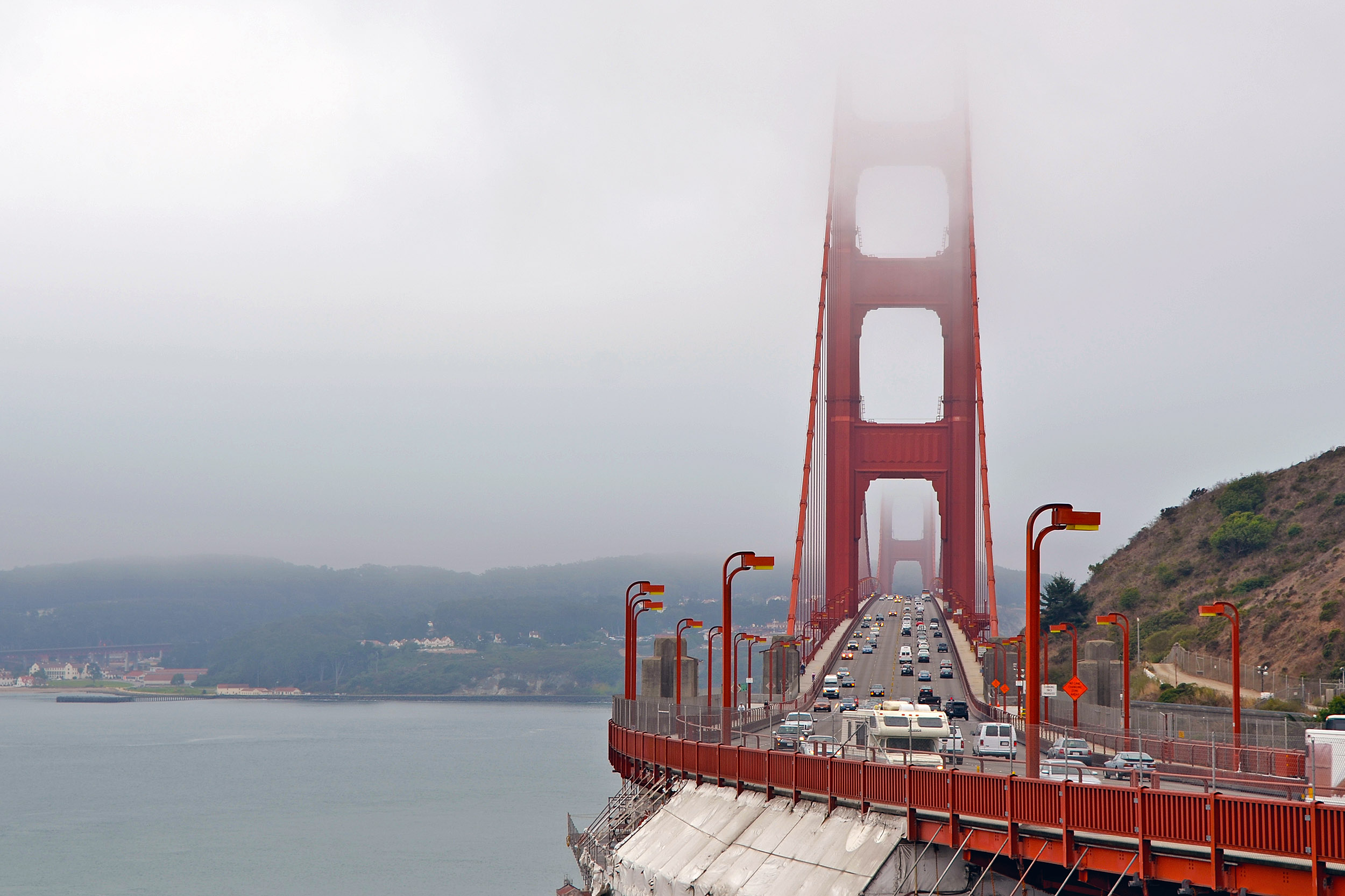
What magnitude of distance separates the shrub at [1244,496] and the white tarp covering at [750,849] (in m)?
91.0

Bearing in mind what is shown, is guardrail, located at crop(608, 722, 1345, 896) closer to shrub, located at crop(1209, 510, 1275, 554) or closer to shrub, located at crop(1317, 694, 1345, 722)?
shrub, located at crop(1317, 694, 1345, 722)

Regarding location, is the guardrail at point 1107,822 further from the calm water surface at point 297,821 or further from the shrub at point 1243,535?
the shrub at point 1243,535

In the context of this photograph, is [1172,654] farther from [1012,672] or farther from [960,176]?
[960,176]

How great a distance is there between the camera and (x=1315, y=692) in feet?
186

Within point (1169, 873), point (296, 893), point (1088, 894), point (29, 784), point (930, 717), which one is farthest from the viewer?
point (29, 784)

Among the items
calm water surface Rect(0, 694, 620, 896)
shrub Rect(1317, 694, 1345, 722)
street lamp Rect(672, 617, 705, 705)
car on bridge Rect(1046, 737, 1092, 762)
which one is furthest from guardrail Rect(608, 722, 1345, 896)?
calm water surface Rect(0, 694, 620, 896)

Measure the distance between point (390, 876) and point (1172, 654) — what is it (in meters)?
48.4

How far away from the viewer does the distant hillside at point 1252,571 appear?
231 feet

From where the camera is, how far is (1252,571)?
97312 mm

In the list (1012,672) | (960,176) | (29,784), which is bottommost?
(29,784)

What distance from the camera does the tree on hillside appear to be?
101625 millimetres

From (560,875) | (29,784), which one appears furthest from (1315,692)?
(29,784)

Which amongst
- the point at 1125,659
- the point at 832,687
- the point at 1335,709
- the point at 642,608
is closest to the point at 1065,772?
the point at 1125,659

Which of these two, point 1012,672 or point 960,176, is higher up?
point 960,176
